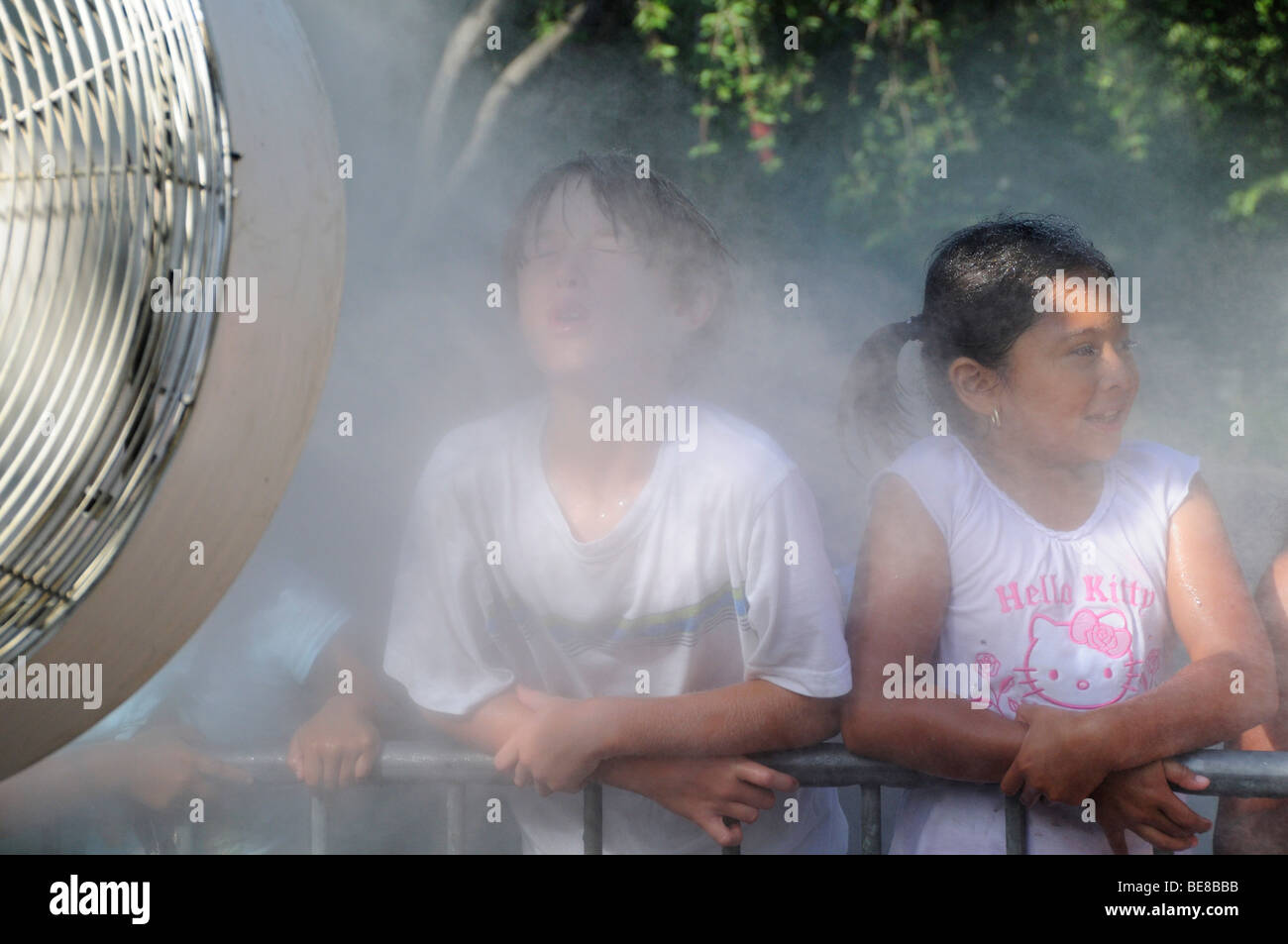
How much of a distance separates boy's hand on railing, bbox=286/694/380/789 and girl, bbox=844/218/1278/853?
2.79 ft

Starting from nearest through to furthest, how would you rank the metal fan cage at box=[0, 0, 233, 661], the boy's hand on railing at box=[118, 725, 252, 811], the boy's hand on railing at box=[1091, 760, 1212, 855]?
the metal fan cage at box=[0, 0, 233, 661], the boy's hand on railing at box=[1091, 760, 1212, 855], the boy's hand on railing at box=[118, 725, 252, 811]

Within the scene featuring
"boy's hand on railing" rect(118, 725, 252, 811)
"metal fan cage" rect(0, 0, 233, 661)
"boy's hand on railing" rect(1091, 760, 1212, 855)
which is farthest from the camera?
"boy's hand on railing" rect(118, 725, 252, 811)

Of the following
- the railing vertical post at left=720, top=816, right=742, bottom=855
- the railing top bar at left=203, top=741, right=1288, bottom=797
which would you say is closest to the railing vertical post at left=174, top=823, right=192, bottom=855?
the railing top bar at left=203, top=741, right=1288, bottom=797

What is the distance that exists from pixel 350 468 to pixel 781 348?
83 cm

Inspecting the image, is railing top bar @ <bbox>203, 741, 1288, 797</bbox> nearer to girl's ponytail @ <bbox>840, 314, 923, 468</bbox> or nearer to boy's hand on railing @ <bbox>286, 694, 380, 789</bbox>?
boy's hand on railing @ <bbox>286, 694, 380, 789</bbox>

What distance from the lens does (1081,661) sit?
7.29ft

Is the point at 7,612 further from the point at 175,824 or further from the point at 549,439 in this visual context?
the point at 549,439

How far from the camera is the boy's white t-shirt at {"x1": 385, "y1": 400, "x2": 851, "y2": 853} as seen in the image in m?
2.24

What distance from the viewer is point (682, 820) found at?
2.30 meters

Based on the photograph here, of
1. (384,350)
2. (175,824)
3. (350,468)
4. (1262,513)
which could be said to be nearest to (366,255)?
(384,350)

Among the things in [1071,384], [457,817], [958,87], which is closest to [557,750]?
[457,817]

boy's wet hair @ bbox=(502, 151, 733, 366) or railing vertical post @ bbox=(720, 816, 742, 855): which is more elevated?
boy's wet hair @ bbox=(502, 151, 733, 366)

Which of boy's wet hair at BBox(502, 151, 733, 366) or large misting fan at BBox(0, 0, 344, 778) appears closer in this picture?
large misting fan at BBox(0, 0, 344, 778)

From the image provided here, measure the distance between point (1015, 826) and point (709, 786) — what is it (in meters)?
0.53
